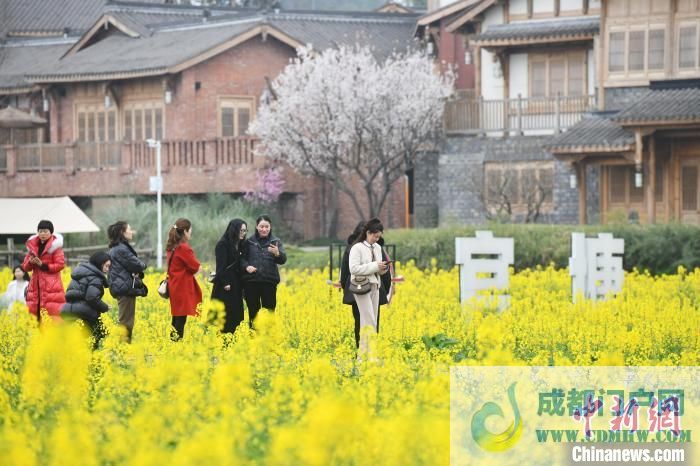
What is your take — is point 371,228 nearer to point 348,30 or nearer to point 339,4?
point 348,30

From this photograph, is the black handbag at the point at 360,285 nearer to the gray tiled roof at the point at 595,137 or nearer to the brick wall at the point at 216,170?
the gray tiled roof at the point at 595,137

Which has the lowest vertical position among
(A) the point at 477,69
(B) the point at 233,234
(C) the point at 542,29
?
(B) the point at 233,234

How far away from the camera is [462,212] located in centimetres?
4500

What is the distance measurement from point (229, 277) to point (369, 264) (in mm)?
1871

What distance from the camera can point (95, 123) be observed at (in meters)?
50.5

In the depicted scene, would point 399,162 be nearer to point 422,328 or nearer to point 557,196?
point 557,196

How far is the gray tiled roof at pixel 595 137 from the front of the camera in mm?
40062

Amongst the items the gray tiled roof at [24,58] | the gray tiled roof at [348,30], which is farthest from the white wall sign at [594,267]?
the gray tiled roof at [24,58]

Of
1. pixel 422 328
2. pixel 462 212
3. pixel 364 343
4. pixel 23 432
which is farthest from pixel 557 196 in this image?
pixel 23 432

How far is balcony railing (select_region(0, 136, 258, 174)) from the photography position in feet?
151

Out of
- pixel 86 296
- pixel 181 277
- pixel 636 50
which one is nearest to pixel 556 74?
pixel 636 50

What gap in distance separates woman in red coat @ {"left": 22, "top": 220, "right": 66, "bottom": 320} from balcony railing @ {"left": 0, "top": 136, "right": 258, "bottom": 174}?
2695 cm

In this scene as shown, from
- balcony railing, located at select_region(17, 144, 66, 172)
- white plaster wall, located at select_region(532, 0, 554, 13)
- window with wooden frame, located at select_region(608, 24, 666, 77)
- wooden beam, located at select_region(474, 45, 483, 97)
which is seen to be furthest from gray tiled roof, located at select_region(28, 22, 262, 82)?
window with wooden frame, located at select_region(608, 24, 666, 77)

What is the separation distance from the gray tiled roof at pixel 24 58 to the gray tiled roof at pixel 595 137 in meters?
17.9
